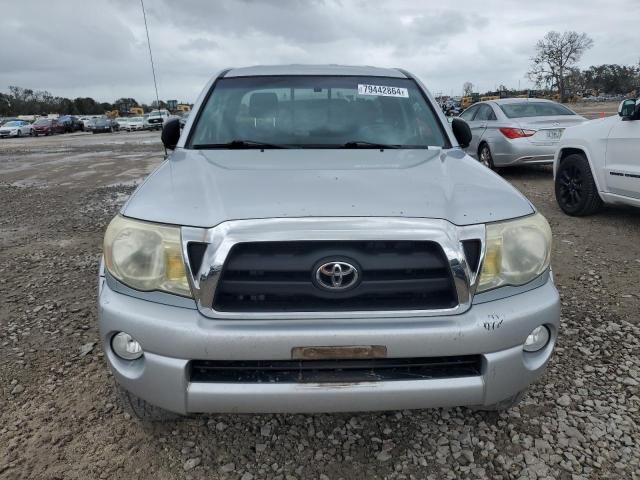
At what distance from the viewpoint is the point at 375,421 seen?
2.45 meters

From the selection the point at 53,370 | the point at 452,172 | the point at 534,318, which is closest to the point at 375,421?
the point at 534,318

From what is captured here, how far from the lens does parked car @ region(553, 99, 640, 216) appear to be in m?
5.09

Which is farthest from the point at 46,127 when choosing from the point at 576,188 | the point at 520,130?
the point at 576,188

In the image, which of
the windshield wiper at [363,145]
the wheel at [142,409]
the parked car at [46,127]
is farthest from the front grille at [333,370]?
the parked car at [46,127]

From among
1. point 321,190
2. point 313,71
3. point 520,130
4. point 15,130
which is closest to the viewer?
point 321,190

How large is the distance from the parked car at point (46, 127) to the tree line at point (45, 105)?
34545 mm

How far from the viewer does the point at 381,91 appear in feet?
11.0

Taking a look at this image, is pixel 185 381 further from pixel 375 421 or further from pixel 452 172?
pixel 452 172

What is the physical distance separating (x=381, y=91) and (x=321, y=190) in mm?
1601

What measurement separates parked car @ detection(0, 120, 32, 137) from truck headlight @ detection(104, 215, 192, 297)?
155ft

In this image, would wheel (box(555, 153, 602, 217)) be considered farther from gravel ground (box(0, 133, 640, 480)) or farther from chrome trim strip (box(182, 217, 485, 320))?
chrome trim strip (box(182, 217, 485, 320))

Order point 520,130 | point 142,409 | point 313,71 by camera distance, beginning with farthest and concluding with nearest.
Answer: point 520,130 < point 313,71 < point 142,409

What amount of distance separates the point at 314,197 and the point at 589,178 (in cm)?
504

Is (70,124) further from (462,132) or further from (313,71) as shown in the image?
(462,132)
